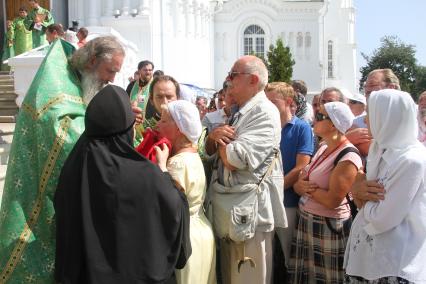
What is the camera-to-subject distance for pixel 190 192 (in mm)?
3338

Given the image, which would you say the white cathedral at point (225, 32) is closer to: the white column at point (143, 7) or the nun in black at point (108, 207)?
the white column at point (143, 7)

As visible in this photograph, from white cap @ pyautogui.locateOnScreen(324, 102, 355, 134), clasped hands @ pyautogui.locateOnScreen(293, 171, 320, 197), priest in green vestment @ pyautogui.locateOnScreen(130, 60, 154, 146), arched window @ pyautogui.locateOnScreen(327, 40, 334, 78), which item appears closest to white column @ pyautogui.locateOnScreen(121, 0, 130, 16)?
priest in green vestment @ pyautogui.locateOnScreen(130, 60, 154, 146)

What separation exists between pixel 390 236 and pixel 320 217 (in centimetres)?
107

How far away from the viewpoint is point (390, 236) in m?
3.01

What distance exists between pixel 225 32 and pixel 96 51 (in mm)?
35554

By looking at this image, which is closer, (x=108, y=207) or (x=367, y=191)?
(x=108, y=207)

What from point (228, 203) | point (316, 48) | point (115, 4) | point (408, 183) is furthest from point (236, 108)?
point (316, 48)

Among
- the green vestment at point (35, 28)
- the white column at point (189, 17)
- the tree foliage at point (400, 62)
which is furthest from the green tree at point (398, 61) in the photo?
the green vestment at point (35, 28)

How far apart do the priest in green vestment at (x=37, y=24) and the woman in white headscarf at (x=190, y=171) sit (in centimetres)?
1135

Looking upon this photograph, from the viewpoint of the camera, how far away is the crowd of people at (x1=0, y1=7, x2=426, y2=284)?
9.01 feet

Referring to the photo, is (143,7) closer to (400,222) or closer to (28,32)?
(28,32)

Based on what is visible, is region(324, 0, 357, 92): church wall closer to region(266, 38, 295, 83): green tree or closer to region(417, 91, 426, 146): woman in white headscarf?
region(266, 38, 295, 83): green tree

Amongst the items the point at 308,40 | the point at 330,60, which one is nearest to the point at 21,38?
the point at 308,40

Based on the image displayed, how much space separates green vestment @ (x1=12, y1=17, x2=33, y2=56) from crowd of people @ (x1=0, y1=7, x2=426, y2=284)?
11273 mm
